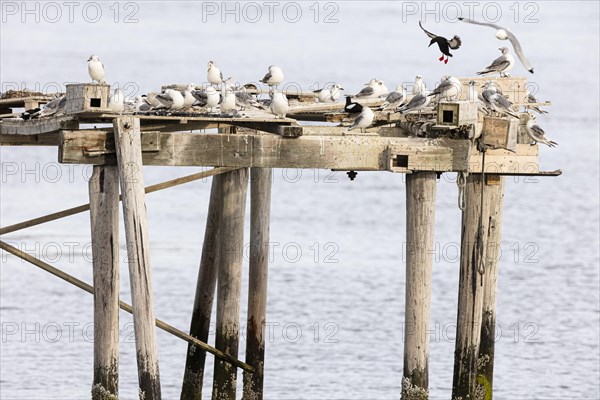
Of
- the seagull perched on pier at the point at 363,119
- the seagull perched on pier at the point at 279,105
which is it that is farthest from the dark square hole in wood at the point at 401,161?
the seagull perched on pier at the point at 279,105

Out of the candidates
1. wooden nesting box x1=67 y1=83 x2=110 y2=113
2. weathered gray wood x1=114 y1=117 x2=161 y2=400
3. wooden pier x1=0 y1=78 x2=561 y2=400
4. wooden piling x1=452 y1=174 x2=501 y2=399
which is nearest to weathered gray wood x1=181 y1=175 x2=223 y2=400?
wooden pier x1=0 y1=78 x2=561 y2=400

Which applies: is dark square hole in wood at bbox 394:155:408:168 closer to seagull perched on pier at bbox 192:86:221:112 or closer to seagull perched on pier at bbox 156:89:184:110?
seagull perched on pier at bbox 192:86:221:112

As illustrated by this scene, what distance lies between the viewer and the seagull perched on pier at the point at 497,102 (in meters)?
18.6

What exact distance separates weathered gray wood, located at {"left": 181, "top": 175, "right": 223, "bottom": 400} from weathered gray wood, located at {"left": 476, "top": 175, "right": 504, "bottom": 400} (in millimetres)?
3689

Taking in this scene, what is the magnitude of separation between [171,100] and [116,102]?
151 cm

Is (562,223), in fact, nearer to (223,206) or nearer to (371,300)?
(371,300)

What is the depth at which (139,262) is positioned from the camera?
16047 millimetres

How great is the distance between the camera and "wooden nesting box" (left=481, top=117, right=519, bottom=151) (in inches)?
711

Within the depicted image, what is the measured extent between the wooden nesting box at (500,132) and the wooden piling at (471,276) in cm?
115

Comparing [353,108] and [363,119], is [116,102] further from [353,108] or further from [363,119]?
[353,108]

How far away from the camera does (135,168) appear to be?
1617 cm

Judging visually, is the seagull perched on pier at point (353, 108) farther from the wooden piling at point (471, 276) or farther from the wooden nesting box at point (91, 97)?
the wooden nesting box at point (91, 97)

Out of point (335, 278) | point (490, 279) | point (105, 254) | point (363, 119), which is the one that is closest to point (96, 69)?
point (105, 254)

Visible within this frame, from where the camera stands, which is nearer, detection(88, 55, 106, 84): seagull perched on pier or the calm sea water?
detection(88, 55, 106, 84): seagull perched on pier
